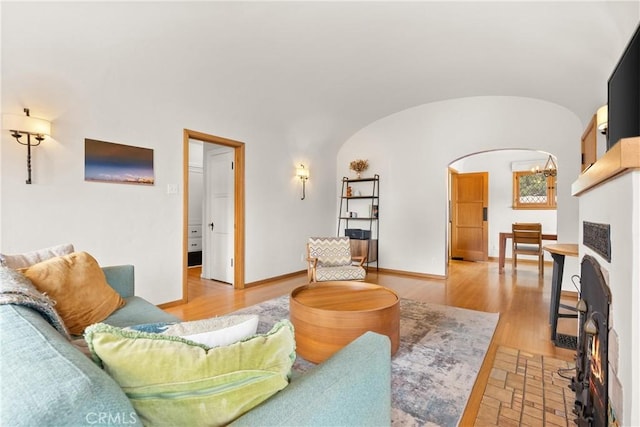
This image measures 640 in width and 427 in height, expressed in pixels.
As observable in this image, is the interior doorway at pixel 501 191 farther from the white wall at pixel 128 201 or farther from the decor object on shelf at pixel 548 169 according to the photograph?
the white wall at pixel 128 201

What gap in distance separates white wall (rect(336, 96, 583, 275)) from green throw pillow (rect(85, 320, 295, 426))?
15.6ft

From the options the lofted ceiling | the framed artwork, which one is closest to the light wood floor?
the framed artwork

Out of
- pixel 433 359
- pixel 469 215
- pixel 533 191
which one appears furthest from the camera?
pixel 469 215

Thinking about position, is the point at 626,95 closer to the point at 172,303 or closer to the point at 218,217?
the point at 172,303

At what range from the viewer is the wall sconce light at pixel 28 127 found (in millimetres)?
2387

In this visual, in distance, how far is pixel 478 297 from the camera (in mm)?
3918

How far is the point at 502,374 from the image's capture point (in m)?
2.05

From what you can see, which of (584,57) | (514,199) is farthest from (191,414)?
(514,199)

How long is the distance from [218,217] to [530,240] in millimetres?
5425

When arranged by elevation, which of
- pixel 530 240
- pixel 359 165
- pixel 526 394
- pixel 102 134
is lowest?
pixel 526 394

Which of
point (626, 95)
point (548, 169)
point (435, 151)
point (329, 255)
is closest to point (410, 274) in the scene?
point (329, 255)

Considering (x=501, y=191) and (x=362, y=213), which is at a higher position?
(x=501, y=191)

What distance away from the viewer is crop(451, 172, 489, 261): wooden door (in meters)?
7.04

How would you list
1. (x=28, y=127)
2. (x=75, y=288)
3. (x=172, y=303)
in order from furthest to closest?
(x=172, y=303) → (x=28, y=127) → (x=75, y=288)
